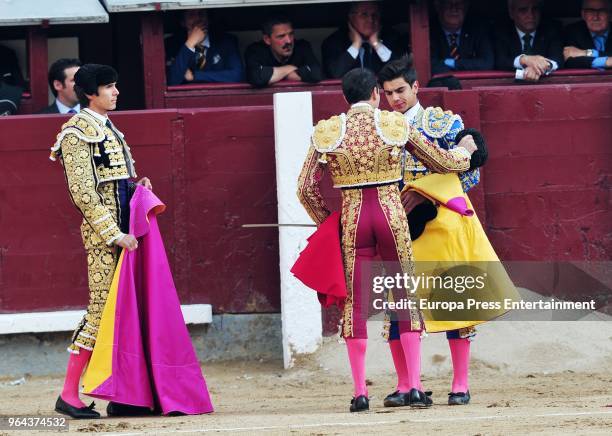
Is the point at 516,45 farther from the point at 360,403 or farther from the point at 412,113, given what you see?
the point at 360,403

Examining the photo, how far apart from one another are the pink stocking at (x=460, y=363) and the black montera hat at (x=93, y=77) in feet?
5.98

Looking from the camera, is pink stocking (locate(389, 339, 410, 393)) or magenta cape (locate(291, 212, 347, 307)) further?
pink stocking (locate(389, 339, 410, 393))

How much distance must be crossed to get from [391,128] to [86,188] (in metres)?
1.27

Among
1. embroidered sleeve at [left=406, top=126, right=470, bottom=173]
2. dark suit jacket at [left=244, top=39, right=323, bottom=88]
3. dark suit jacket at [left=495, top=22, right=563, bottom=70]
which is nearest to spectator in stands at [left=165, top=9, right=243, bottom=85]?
dark suit jacket at [left=244, top=39, right=323, bottom=88]

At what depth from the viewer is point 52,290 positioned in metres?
8.63

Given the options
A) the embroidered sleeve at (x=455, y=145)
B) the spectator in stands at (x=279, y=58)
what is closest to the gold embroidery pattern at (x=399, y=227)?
the embroidered sleeve at (x=455, y=145)

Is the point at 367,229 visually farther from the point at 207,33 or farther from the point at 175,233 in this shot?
the point at 207,33

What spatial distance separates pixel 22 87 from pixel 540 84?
3.09 meters

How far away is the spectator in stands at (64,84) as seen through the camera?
8.77 m

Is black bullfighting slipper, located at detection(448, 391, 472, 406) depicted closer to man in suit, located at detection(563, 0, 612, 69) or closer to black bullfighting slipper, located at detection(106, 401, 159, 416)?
black bullfighting slipper, located at detection(106, 401, 159, 416)

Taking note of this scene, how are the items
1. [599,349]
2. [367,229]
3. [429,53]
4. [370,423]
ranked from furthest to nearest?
[429,53], [599,349], [367,229], [370,423]

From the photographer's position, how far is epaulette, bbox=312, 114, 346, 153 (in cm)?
645

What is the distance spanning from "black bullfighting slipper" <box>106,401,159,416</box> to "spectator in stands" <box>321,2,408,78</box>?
123 inches

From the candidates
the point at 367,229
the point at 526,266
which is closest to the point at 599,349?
the point at 526,266
